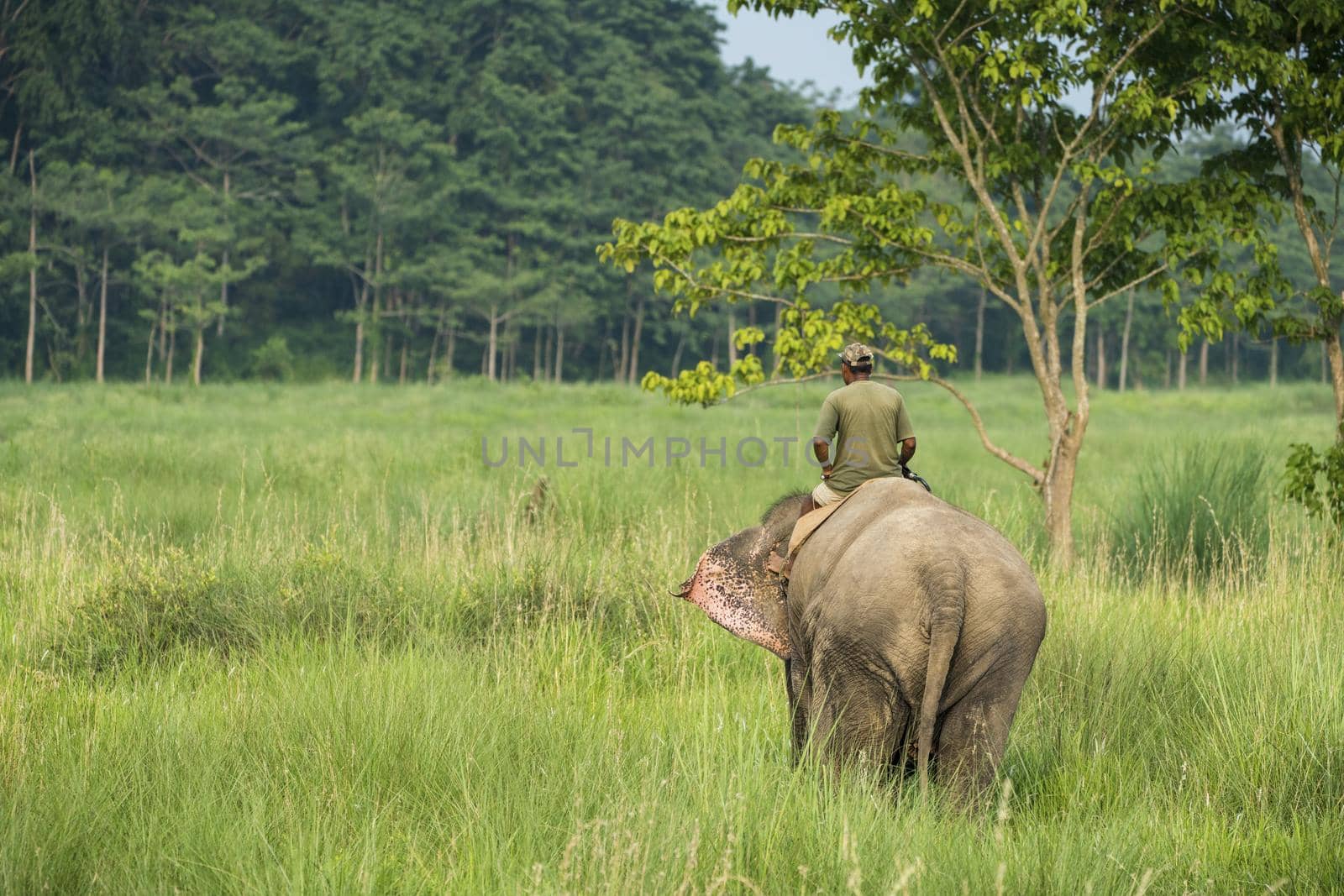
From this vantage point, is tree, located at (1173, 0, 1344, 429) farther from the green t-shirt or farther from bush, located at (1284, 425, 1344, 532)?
the green t-shirt

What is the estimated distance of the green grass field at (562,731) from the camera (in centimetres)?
395

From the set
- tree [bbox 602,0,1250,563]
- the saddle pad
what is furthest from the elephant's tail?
tree [bbox 602,0,1250,563]

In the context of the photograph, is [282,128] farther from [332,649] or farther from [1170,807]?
[1170,807]

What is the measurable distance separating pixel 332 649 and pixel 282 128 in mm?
47361

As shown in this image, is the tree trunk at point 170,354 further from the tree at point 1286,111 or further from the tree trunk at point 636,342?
the tree at point 1286,111

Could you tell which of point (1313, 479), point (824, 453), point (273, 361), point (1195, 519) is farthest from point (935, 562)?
point (273, 361)

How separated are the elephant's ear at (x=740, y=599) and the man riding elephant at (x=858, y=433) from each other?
0.50 m

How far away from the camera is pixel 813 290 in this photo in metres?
56.6

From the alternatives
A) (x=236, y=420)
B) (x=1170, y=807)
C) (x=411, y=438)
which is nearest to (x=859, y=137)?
(x=1170, y=807)

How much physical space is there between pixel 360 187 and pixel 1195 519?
43872 millimetres

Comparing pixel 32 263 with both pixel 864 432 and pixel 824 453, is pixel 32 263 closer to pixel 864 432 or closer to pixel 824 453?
pixel 824 453

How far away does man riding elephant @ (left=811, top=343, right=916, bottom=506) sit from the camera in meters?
5.32

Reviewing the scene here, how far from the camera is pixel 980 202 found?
408 inches

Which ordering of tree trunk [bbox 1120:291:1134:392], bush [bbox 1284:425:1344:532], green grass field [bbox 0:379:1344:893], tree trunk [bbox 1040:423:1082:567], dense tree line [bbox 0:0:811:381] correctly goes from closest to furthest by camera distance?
green grass field [bbox 0:379:1344:893] < bush [bbox 1284:425:1344:532] < tree trunk [bbox 1040:423:1082:567] < dense tree line [bbox 0:0:811:381] < tree trunk [bbox 1120:291:1134:392]
